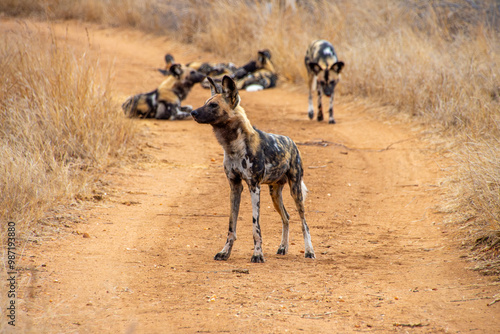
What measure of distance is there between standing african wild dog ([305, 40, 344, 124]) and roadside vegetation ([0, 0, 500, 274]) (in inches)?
48.3

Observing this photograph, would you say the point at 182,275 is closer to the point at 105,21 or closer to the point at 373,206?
the point at 373,206

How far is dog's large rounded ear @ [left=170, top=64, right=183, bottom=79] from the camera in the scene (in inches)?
401

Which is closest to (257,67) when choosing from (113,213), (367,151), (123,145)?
(367,151)

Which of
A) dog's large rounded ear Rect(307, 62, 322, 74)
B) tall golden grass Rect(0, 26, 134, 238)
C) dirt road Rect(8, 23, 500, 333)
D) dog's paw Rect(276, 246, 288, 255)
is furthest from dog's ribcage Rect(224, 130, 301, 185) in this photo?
dog's large rounded ear Rect(307, 62, 322, 74)

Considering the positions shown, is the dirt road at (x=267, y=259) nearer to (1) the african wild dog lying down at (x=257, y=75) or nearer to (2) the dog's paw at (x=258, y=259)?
(2) the dog's paw at (x=258, y=259)

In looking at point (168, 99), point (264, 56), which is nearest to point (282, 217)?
point (168, 99)

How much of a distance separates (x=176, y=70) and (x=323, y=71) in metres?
2.75

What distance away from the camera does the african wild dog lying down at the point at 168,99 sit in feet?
32.1

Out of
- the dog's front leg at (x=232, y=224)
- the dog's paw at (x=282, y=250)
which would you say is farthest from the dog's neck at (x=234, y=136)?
the dog's paw at (x=282, y=250)

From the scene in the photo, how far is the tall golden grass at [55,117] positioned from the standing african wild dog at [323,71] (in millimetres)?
3624

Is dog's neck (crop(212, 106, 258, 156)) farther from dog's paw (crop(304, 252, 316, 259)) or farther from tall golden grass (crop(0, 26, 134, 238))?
tall golden grass (crop(0, 26, 134, 238))

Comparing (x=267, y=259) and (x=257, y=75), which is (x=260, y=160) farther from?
(x=257, y=75)

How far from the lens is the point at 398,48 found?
11.1 metres

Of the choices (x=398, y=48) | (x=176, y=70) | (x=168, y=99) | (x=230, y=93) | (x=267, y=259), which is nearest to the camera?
(x=230, y=93)
